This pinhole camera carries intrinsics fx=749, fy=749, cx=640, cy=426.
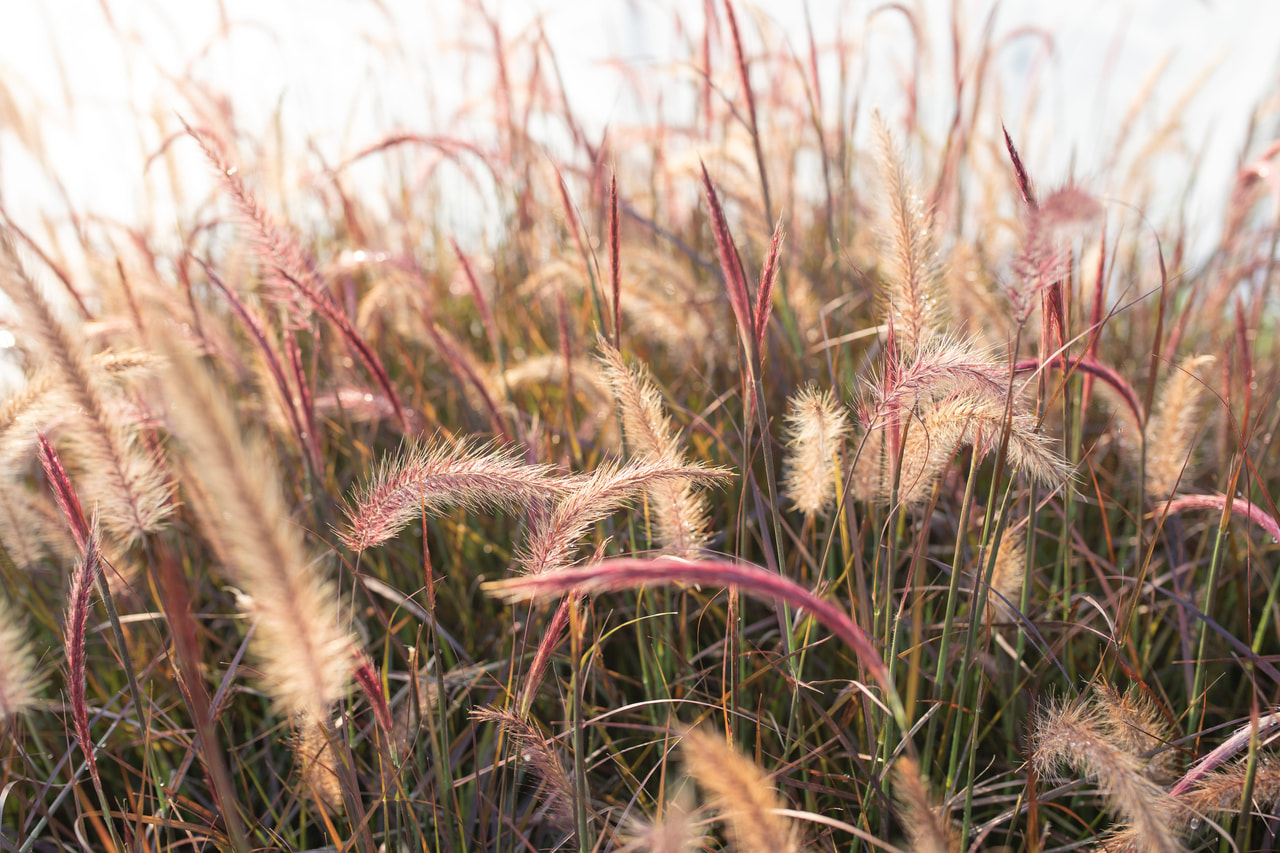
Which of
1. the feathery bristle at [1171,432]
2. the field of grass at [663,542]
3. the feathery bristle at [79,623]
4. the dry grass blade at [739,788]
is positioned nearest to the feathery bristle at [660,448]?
the field of grass at [663,542]

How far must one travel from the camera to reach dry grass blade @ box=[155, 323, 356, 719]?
48 cm

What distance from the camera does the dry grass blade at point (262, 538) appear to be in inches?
18.8

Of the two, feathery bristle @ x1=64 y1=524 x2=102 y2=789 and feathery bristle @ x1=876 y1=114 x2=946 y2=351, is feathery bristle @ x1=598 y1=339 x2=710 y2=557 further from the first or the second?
feathery bristle @ x1=64 y1=524 x2=102 y2=789

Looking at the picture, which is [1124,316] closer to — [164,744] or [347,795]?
[347,795]

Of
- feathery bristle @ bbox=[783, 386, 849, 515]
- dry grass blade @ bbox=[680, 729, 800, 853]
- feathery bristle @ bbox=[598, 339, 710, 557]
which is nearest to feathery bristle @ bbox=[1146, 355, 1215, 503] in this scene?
feathery bristle @ bbox=[783, 386, 849, 515]

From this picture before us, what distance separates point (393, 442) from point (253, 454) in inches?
76.5

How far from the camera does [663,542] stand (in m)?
1.21

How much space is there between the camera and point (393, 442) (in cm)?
241

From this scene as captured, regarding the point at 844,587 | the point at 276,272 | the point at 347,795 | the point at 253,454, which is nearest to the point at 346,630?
the point at 347,795

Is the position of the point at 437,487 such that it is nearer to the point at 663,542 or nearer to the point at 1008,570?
the point at 663,542

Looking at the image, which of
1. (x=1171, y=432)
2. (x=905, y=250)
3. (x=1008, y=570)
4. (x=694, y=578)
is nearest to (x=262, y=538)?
(x=694, y=578)

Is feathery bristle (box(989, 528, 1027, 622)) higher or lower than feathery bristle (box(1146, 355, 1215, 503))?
lower

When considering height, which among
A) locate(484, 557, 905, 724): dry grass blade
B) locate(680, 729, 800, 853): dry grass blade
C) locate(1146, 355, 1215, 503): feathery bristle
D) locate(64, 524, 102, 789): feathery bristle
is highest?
locate(484, 557, 905, 724): dry grass blade

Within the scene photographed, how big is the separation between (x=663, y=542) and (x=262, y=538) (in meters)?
0.75
